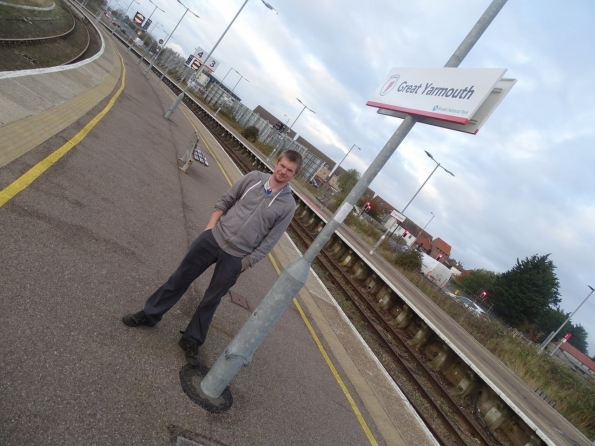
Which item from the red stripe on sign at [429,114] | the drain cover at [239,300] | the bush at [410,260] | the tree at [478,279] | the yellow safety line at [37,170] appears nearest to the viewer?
the red stripe on sign at [429,114]

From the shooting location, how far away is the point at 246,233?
12.1 feet

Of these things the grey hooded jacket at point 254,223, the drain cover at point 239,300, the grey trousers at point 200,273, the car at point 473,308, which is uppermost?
the grey hooded jacket at point 254,223

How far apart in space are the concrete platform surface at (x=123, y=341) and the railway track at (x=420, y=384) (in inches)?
43.2

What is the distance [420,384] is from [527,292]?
4964 centimetres

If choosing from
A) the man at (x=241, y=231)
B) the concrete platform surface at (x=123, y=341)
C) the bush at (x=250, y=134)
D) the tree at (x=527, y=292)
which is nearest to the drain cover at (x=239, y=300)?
the concrete platform surface at (x=123, y=341)

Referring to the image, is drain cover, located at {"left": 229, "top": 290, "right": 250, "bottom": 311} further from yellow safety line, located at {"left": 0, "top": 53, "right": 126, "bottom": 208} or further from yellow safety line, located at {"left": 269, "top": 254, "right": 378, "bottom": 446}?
yellow safety line, located at {"left": 0, "top": 53, "right": 126, "bottom": 208}

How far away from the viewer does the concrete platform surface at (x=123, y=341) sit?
2936mm

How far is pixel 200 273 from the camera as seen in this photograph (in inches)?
151

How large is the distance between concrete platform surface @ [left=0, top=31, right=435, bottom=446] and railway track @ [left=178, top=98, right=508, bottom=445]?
110cm

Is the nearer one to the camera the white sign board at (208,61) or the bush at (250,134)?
the white sign board at (208,61)

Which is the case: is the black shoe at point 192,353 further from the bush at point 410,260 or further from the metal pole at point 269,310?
the bush at point 410,260

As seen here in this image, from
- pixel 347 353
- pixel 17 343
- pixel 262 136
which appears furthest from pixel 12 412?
pixel 262 136

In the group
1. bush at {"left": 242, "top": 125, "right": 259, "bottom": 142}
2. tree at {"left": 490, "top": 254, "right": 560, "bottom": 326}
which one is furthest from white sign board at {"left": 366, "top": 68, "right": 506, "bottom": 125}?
tree at {"left": 490, "top": 254, "right": 560, "bottom": 326}

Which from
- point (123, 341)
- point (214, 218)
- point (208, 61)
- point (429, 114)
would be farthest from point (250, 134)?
point (123, 341)
